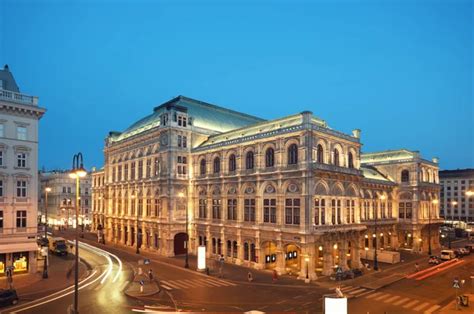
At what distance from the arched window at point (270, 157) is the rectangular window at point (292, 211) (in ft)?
18.2

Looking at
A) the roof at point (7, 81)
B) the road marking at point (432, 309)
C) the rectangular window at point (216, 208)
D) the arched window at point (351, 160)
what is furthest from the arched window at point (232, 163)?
the road marking at point (432, 309)

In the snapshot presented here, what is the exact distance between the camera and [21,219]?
42375 mm

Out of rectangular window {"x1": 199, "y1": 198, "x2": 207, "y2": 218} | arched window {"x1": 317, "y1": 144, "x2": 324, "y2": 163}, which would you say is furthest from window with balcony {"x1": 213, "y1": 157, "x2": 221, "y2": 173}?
arched window {"x1": 317, "y1": 144, "x2": 324, "y2": 163}

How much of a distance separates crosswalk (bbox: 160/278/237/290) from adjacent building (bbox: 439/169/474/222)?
122 metres

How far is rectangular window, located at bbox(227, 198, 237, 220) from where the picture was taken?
52.8 metres

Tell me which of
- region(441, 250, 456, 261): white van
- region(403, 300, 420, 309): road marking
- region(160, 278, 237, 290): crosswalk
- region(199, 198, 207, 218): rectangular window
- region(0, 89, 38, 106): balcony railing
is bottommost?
region(441, 250, 456, 261): white van

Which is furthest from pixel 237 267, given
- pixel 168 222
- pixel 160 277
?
pixel 168 222

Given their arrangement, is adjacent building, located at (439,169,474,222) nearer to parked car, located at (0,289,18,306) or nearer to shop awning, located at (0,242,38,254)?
shop awning, located at (0,242,38,254)

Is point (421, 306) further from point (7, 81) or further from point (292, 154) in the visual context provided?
point (7, 81)

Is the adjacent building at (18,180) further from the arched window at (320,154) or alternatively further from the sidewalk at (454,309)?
the sidewalk at (454,309)

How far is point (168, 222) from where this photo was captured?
58.0 meters

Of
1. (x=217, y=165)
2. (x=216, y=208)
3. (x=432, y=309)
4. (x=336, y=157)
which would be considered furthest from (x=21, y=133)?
(x=432, y=309)

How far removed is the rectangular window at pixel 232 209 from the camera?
173 ft

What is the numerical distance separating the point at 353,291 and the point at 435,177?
49830 mm
